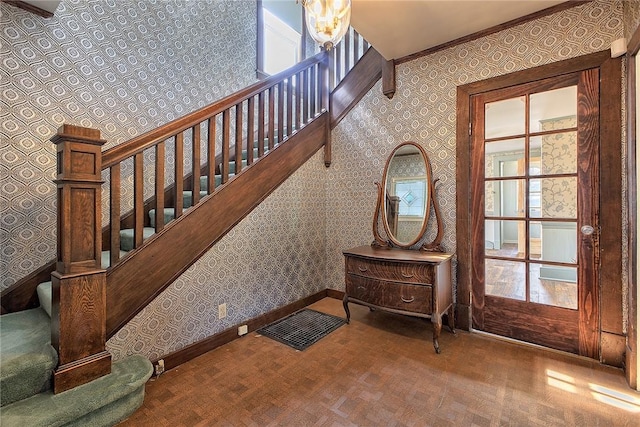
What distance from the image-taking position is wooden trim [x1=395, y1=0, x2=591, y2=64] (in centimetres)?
213

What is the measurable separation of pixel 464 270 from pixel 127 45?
139 inches

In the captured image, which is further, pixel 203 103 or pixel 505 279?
pixel 203 103

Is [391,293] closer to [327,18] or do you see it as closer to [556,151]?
[556,151]

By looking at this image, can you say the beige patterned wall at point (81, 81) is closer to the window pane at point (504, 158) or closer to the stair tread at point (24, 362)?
the stair tread at point (24, 362)

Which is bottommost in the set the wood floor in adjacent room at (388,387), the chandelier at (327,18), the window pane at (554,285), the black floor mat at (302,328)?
the wood floor in adjacent room at (388,387)

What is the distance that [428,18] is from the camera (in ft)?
7.56

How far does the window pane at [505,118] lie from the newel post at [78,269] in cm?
285

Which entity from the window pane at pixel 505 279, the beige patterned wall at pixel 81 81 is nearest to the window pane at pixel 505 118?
the window pane at pixel 505 279

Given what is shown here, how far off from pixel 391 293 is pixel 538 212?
1.34 m

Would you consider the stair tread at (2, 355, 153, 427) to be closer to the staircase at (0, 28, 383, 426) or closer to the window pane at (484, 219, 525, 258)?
the staircase at (0, 28, 383, 426)

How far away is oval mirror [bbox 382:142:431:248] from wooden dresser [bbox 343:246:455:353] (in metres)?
Result: 0.23

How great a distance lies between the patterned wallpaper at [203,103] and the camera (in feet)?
6.34

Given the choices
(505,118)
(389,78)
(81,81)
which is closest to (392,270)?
(505,118)

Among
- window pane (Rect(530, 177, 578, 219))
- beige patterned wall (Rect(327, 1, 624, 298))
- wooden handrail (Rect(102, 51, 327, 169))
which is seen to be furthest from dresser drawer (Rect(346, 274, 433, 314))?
wooden handrail (Rect(102, 51, 327, 169))
